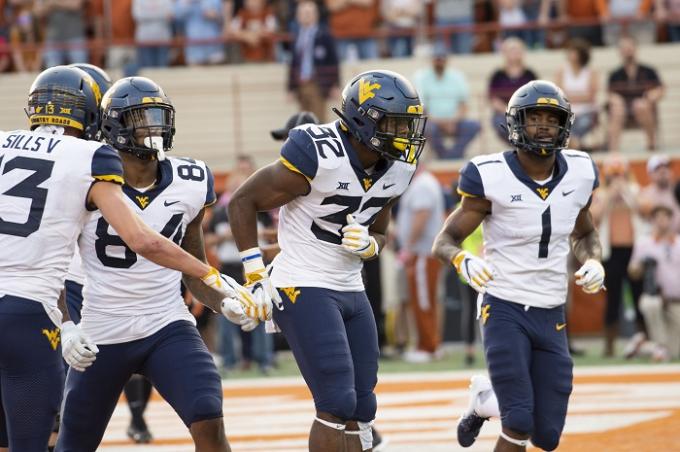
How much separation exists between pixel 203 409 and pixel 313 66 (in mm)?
10096

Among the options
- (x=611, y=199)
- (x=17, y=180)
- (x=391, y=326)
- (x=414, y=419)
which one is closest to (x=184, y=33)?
(x=391, y=326)

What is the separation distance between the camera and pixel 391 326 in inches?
502

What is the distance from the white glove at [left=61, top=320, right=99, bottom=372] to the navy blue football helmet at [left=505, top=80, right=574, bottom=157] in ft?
7.71

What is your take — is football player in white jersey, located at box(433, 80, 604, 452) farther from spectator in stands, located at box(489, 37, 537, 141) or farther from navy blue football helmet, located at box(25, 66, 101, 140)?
spectator in stands, located at box(489, 37, 537, 141)

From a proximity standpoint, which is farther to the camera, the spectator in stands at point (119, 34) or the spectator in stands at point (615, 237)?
the spectator in stands at point (119, 34)

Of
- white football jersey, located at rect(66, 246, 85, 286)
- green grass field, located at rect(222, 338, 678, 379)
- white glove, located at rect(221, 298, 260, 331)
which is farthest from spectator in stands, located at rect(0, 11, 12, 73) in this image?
white glove, located at rect(221, 298, 260, 331)

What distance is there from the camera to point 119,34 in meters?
16.4

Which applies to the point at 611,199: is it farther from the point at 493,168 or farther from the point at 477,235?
the point at 493,168

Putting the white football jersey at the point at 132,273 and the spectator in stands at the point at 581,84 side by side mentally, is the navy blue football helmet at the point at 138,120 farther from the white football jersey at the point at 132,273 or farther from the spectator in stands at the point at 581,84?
the spectator in stands at the point at 581,84

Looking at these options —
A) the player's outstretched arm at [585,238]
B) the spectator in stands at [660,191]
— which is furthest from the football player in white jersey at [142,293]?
the spectator in stands at [660,191]

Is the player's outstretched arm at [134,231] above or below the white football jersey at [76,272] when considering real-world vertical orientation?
above

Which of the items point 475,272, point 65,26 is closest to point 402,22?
point 65,26

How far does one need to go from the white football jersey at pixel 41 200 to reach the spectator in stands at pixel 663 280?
24.9 feet

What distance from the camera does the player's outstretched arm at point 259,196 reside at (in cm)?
586
